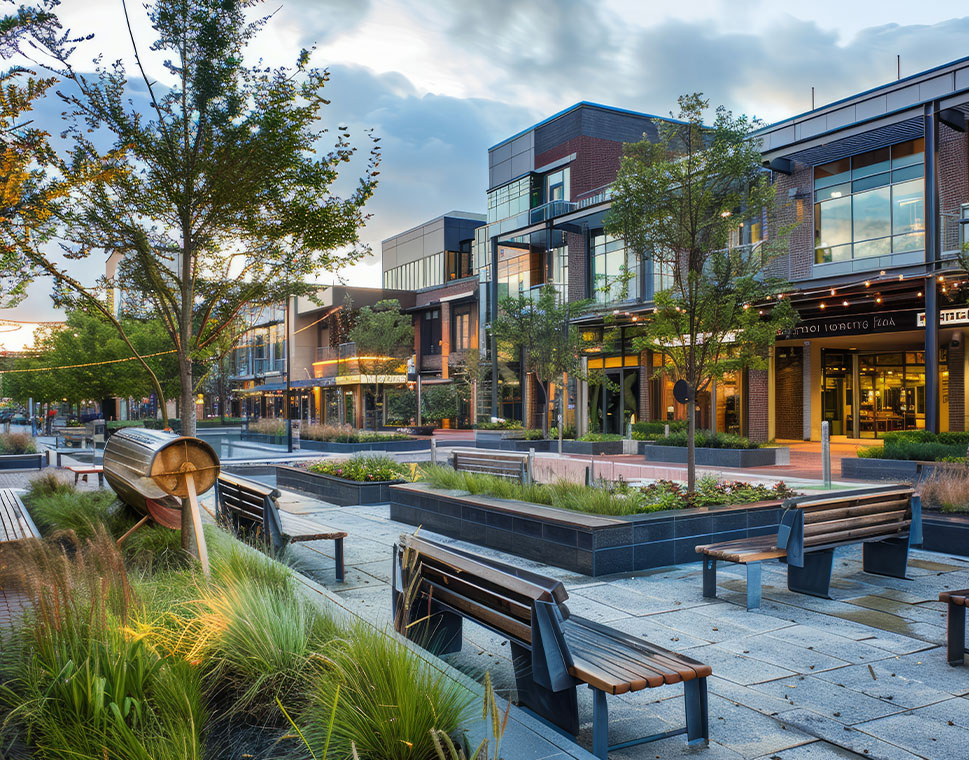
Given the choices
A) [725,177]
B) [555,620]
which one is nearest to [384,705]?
[555,620]

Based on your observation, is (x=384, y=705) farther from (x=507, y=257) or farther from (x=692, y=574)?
(x=507, y=257)

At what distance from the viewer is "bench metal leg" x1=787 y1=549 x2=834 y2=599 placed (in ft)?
22.8

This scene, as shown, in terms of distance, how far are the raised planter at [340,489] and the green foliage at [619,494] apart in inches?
124

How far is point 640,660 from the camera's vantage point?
3.85 meters

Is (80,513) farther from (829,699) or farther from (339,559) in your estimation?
(829,699)

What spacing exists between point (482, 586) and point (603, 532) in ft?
12.0

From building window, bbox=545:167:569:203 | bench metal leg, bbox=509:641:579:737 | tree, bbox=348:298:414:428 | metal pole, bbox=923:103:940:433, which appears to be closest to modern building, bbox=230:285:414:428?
tree, bbox=348:298:414:428

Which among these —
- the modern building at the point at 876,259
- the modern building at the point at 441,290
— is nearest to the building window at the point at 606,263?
Answer: the modern building at the point at 876,259

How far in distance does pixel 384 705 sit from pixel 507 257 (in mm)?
41007

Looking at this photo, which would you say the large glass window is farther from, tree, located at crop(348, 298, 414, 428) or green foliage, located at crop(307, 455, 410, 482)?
green foliage, located at crop(307, 455, 410, 482)

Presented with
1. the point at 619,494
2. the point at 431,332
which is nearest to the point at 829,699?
the point at 619,494

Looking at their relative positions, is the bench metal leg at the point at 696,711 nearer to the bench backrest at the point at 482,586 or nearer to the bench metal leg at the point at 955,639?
the bench backrest at the point at 482,586

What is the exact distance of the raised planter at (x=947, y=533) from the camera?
338 inches

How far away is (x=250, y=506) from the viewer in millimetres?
8836
